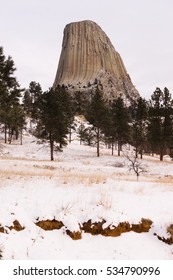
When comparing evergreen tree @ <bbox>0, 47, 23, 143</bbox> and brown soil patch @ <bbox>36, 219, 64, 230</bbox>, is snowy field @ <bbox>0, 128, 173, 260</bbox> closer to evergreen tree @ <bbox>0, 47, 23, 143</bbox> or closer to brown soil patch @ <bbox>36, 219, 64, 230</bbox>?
brown soil patch @ <bbox>36, 219, 64, 230</bbox>

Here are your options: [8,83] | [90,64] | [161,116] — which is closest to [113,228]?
[8,83]

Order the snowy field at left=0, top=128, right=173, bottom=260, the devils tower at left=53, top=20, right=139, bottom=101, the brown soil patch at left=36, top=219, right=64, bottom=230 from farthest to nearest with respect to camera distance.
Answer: the devils tower at left=53, top=20, right=139, bottom=101 < the brown soil patch at left=36, top=219, right=64, bottom=230 < the snowy field at left=0, top=128, right=173, bottom=260

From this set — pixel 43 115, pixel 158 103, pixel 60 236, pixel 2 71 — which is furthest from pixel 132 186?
pixel 158 103

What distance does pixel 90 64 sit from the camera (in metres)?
163

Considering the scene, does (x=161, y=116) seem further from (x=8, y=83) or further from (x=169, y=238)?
(x=169, y=238)

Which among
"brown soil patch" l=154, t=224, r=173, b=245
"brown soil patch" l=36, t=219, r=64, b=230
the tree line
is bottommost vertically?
"brown soil patch" l=154, t=224, r=173, b=245

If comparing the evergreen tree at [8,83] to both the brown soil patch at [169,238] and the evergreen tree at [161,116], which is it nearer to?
the brown soil patch at [169,238]

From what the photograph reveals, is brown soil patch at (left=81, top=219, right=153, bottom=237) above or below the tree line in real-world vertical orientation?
below

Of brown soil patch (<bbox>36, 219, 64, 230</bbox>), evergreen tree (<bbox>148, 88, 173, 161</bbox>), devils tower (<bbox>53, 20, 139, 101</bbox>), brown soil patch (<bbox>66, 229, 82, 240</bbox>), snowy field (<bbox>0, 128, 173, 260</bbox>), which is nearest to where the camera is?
snowy field (<bbox>0, 128, 173, 260</bbox>)

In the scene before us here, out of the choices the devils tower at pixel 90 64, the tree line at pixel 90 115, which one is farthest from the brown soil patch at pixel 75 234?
the devils tower at pixel 90 64

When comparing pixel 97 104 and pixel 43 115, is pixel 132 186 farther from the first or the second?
pixel 97 104

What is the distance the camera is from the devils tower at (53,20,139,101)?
156 meters

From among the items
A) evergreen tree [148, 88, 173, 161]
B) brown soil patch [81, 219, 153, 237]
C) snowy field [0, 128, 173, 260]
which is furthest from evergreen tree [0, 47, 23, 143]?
evergreen tree [148, 88, 173, 161]

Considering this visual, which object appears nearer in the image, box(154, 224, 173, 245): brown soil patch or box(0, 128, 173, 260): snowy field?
box(0, 128, 173, 260): snowy field
